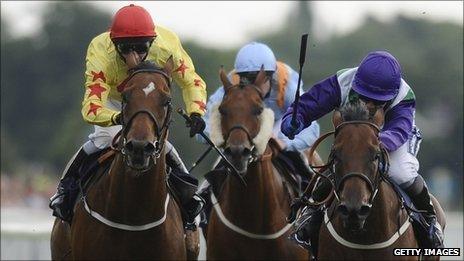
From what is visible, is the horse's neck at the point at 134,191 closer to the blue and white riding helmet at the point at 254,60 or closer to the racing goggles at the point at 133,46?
the racing goggles at the point at 133,46

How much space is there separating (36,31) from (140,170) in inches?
2497

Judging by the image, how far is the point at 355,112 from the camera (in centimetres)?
871

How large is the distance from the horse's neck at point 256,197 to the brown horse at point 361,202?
1855 millimetres

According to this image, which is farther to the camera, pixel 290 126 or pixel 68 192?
pixel 68 192

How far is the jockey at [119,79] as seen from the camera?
9680 millimetres

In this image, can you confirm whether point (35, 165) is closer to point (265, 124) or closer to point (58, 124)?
point (58, 124)

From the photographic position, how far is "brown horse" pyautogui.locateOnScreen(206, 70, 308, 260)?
35.0 feet

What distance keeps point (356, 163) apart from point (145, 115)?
1.44 metres

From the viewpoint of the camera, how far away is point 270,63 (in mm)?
12516

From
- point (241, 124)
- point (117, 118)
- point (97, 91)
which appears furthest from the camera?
A: point (241, 124)

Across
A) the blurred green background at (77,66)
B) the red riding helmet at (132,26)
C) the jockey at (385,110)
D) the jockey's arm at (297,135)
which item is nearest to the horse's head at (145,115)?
the red riding helmet at (132,26)

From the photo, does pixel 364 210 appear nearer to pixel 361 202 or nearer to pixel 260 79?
pixel 361 202

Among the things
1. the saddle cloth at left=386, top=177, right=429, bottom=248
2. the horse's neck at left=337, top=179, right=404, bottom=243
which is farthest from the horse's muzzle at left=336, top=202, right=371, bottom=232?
the saddle cloth at left=386, top=177, right=429, bottom=248

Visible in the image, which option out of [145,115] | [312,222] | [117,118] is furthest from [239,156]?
[145,115]
